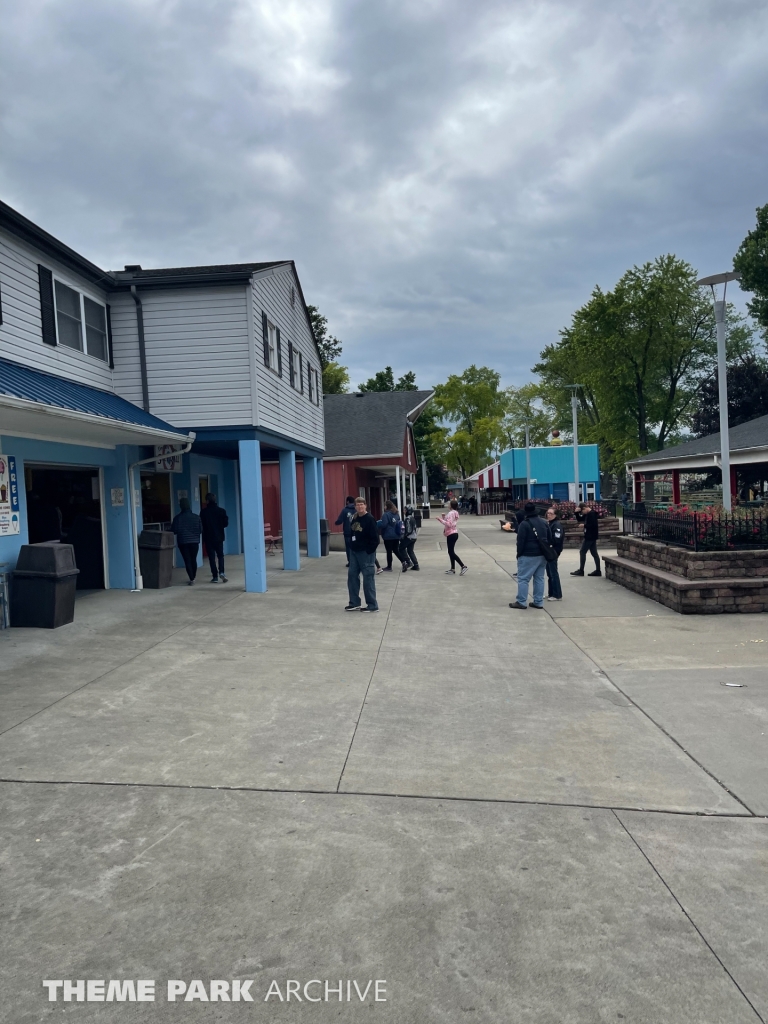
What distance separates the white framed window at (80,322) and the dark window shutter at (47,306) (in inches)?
6.8

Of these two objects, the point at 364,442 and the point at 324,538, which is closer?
the point at 324,538

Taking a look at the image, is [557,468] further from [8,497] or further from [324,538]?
[8,497]

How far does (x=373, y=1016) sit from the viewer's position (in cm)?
262

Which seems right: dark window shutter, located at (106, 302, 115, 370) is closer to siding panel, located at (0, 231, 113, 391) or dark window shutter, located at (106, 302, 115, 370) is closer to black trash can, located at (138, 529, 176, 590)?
siding panel, located at (0, 231, 113, 391)

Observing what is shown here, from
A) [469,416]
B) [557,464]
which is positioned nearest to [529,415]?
[469,416]

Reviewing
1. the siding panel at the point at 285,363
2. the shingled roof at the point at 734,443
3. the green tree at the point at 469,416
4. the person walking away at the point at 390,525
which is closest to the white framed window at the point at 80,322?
the siding panel at the point at 285,363

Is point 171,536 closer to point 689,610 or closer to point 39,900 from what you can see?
point 689,610

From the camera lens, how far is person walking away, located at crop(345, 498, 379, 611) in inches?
422

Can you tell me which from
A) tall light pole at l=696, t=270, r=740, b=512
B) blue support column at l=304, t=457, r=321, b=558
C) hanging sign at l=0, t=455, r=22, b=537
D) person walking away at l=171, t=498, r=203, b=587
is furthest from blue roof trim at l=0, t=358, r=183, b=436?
tall light pole at l=696, t=270, r=740, b=512

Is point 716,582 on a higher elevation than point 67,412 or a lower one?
lower

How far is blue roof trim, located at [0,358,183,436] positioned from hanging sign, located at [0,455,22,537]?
1107 mm

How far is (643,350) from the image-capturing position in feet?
161

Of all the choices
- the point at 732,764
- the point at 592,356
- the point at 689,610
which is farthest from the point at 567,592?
the point at 592,356

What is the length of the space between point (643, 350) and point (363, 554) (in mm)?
43300
